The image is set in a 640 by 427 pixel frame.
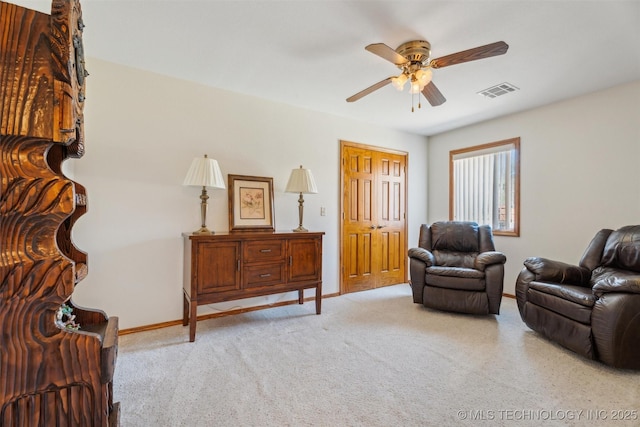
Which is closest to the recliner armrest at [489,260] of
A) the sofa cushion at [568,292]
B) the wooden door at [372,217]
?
the sofa cushion at [568,292]

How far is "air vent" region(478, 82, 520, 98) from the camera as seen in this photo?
2928mm

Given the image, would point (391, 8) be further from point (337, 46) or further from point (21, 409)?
point (21, 409)

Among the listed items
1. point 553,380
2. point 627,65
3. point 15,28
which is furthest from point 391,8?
point 553,380

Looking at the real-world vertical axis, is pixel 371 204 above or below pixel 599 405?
above

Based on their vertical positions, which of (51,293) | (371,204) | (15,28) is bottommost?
(51,293)

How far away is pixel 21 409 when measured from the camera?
0.67 meters

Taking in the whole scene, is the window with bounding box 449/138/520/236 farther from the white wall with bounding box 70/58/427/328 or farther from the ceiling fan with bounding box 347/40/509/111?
the white wall with bounding box 70/58/427/328

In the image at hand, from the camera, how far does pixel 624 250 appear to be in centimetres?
246

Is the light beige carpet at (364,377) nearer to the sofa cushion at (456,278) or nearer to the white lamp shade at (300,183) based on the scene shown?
the sofa cushion at (456,278)

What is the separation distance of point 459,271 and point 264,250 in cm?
200

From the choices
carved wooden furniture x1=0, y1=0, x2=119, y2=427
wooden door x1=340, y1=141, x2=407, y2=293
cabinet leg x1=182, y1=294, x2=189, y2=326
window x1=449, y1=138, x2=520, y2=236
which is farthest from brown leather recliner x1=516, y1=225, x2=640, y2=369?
cabinet leg x1=182, y1=294, x2=189, y2=326

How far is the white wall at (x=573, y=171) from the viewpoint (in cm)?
291

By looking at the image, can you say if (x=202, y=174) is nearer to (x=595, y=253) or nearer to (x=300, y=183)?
(x=300, y=183)

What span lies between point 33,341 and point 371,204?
12.4 ft
